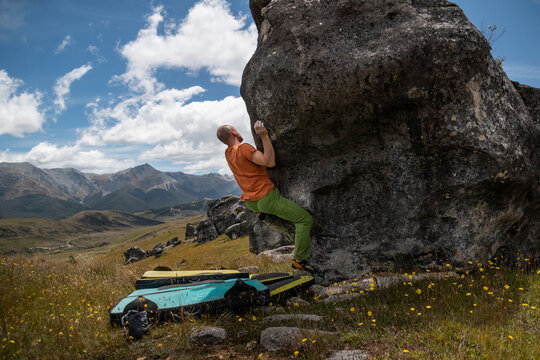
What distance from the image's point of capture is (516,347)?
147 inches

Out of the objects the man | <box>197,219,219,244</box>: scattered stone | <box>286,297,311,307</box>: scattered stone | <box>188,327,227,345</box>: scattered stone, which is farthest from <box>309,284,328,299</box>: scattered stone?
<box>197,219,219,244</box>: scattered stone

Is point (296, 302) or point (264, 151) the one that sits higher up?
point (264, 151)

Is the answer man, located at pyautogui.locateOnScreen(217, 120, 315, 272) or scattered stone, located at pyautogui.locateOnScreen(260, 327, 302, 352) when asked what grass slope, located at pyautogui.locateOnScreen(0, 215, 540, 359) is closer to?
scattered stone, located at pyautogui.locateOnScreen(260, 327, 302, 352)

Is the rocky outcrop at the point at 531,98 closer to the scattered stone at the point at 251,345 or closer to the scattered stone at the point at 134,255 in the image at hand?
the scattered stone at the point at 251,345

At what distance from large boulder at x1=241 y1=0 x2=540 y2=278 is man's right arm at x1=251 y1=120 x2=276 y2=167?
762 mm

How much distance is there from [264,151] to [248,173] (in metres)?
0.77

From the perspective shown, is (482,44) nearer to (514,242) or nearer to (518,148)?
(518,148)

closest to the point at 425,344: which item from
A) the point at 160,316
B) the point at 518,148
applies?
the point at 160,316

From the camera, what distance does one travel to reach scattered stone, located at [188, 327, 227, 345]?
4.85 meters

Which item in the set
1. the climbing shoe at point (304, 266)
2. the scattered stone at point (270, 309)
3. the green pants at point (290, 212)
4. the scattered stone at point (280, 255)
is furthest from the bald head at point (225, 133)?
the scattered stone at point (280, 255)

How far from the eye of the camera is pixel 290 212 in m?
7.96

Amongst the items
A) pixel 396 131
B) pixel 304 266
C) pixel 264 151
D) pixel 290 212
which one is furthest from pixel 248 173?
pixel 396 131

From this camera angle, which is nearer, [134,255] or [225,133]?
[225,133]

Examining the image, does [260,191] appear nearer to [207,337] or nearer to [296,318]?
[296,318]
